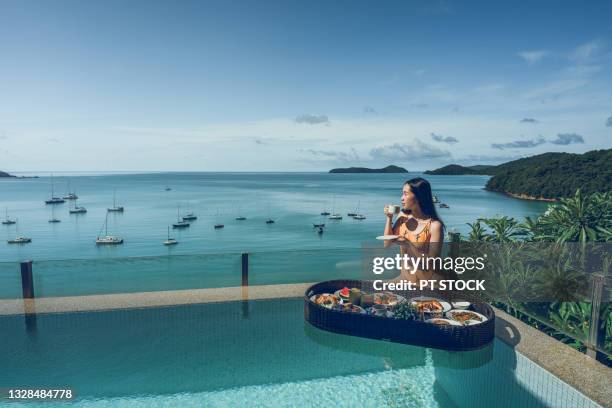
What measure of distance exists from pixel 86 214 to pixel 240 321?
68325 millimetres

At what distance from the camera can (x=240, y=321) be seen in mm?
7078

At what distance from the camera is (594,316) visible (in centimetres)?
511

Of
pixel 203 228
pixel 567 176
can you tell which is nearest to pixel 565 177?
pixel 567 176

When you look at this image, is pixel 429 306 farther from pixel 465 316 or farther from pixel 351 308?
pixel 351 308

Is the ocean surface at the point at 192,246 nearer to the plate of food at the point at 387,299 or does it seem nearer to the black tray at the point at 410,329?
the plate of food at the point at 387,299

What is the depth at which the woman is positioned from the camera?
6812mm

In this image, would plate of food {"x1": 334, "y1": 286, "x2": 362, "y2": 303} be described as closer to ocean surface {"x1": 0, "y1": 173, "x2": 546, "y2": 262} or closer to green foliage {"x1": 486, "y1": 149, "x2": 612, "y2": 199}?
ocean surface {"x1": 0, "y1": 173, "x2": 546, "y2": 262}

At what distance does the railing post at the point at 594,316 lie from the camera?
498 cm

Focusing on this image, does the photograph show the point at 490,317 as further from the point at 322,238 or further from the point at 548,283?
the point at 322,238

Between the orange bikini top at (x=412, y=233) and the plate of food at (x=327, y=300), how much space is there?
164cm

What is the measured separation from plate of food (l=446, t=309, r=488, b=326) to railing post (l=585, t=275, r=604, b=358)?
126cm

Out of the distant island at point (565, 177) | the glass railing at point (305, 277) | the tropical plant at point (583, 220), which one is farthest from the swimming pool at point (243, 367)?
the distant island at point (565, 177)

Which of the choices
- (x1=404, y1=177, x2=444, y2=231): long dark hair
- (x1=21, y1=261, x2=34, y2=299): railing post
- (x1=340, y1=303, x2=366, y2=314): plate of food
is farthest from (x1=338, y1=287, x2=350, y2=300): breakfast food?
(x1=21, y1=261, x2=34, y2=299): railing post

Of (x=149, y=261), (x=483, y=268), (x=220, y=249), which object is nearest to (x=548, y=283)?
(x=483, y=268)
